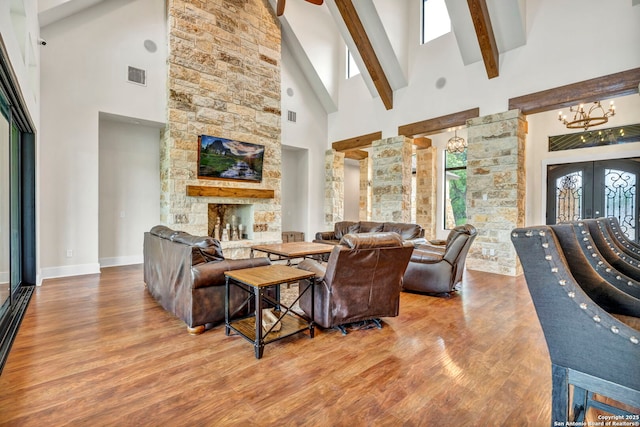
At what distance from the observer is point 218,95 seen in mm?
6602

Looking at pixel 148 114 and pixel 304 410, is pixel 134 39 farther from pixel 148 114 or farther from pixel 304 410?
pixel 304 410

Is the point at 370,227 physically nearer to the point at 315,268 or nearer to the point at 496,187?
the point at 496,187

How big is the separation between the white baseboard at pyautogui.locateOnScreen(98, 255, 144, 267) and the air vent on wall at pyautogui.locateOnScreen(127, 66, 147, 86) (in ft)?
11.2

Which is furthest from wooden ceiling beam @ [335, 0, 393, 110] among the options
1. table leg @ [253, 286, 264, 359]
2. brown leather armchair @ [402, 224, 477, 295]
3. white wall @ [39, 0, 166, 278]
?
table leg @ [253, 286, 264, 359]

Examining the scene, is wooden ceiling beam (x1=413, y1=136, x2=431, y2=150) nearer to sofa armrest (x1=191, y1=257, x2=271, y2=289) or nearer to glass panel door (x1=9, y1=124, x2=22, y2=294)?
sofa armrest (x1=191, y1=257, x2=271, y2=289)

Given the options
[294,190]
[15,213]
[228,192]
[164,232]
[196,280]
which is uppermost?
[294,190]

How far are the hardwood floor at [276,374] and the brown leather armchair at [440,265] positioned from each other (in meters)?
0.74

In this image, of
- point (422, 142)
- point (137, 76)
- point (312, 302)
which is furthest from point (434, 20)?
point (312, 302)

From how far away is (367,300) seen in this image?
114 inches

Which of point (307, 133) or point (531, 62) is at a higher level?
point (531, 62)

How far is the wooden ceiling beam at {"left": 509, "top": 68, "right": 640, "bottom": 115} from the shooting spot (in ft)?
14.7

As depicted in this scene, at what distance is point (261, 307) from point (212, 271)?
65 centimetres

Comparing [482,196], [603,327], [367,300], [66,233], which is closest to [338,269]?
[367,300]

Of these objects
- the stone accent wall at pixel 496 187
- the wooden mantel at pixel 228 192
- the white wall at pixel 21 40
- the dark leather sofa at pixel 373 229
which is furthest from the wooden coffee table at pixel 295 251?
the white wall at pixel 21 40
